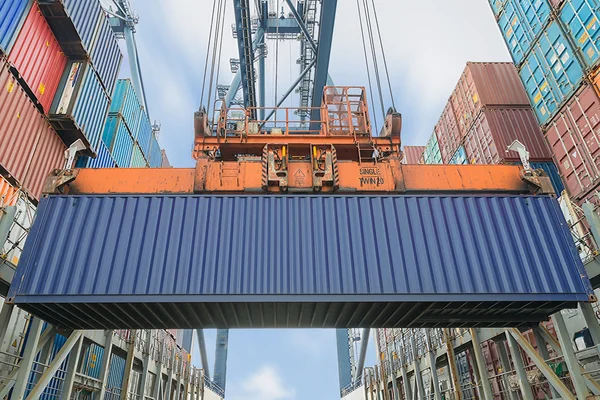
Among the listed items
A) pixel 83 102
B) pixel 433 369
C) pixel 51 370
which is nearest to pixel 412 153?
pixel 433 369

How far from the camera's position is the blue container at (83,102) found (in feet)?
39.2

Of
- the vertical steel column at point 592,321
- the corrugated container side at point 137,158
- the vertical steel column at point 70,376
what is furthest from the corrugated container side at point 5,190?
the vertical steel column at point 592,321

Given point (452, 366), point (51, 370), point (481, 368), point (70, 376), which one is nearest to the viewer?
point (51, 370)

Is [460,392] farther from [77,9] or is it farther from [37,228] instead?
→ [77,9]

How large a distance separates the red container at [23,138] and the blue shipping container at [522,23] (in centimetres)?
1693

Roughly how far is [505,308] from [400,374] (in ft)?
36.7

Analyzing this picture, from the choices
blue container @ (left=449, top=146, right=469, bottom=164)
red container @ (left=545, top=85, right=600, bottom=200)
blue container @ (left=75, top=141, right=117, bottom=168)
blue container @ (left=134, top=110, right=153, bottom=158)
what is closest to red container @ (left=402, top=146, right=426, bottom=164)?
blue container @ (left=449, top=146, right=469, bottom=164)

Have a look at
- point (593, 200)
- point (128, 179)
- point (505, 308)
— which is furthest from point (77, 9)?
point (593, 200)

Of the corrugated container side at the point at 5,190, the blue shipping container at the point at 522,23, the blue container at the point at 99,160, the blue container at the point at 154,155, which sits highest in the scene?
the blue container at the point at 154,155

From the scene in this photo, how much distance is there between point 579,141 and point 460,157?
271 inches

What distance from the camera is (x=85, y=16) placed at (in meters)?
13.3

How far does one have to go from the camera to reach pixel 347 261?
22.8 feet

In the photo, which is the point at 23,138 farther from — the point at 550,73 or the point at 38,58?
the point at 550,73

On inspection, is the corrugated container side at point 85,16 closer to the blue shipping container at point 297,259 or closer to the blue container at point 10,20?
the blue container at point 10,20
